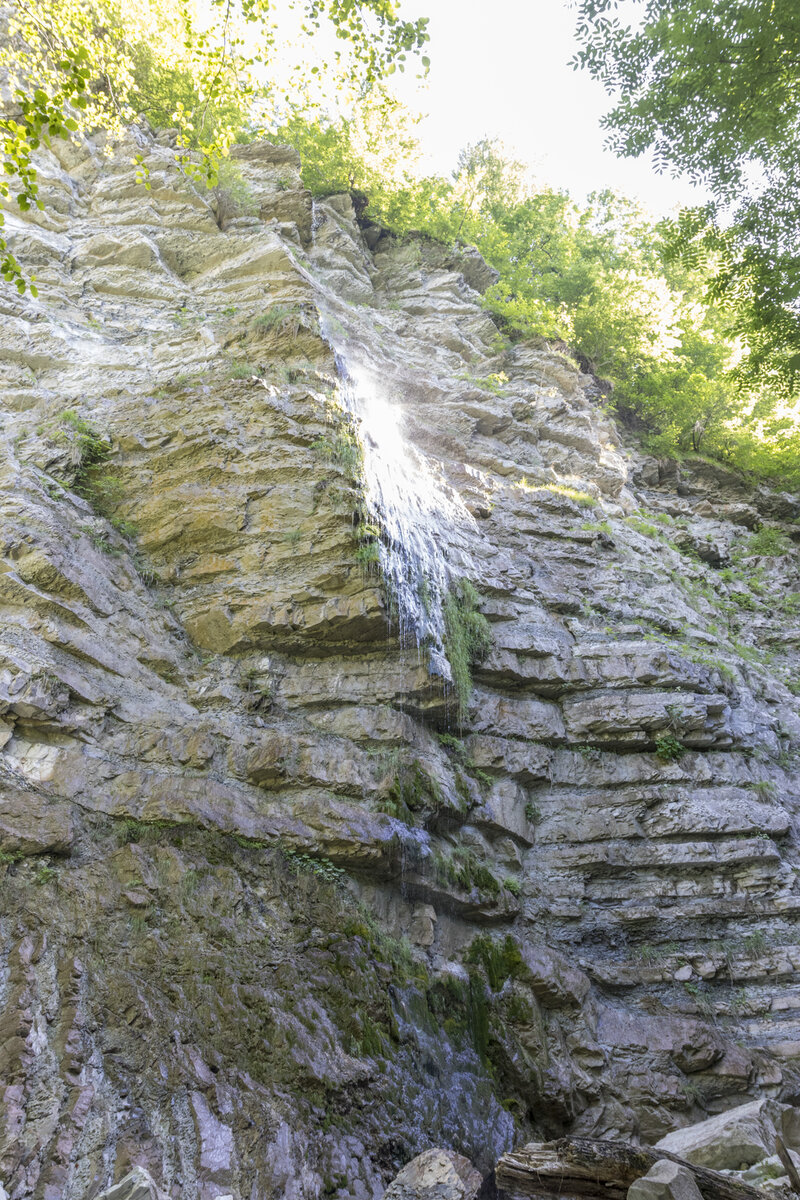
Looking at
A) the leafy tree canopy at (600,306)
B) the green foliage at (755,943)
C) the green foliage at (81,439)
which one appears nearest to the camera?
the green foliage at (755,943)

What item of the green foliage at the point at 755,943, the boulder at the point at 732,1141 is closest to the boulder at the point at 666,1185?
the boulder at the point at 732,1141

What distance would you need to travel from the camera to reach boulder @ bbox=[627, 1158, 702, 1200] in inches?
120

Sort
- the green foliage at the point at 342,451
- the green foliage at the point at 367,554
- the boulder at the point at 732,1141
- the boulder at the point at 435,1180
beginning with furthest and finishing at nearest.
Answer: the green foliage at the point at 342,451
the green foliage at the point at 367,554
the boulder at the point at 732,1141
the boulder at the point at 435,1180

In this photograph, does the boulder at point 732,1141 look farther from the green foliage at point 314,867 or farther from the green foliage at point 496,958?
the green foliage at point 314,867

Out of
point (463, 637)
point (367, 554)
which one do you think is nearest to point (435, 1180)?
point (367, 554)

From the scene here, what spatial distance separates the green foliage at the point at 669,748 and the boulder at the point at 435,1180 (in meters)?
→ 4.71

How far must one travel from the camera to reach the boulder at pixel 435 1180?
359 cm

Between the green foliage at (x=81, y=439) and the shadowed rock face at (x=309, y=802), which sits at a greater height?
the green foliage at (x=81, y=439)

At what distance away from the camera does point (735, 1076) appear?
5895 mm

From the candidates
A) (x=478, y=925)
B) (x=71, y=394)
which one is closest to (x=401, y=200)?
(x=71, y=394)

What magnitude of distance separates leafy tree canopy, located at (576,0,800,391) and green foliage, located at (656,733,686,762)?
562 cm

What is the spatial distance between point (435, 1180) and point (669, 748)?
507cm

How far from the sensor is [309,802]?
5914 millimetres

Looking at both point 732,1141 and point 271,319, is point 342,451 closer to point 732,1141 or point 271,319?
point 271,319
